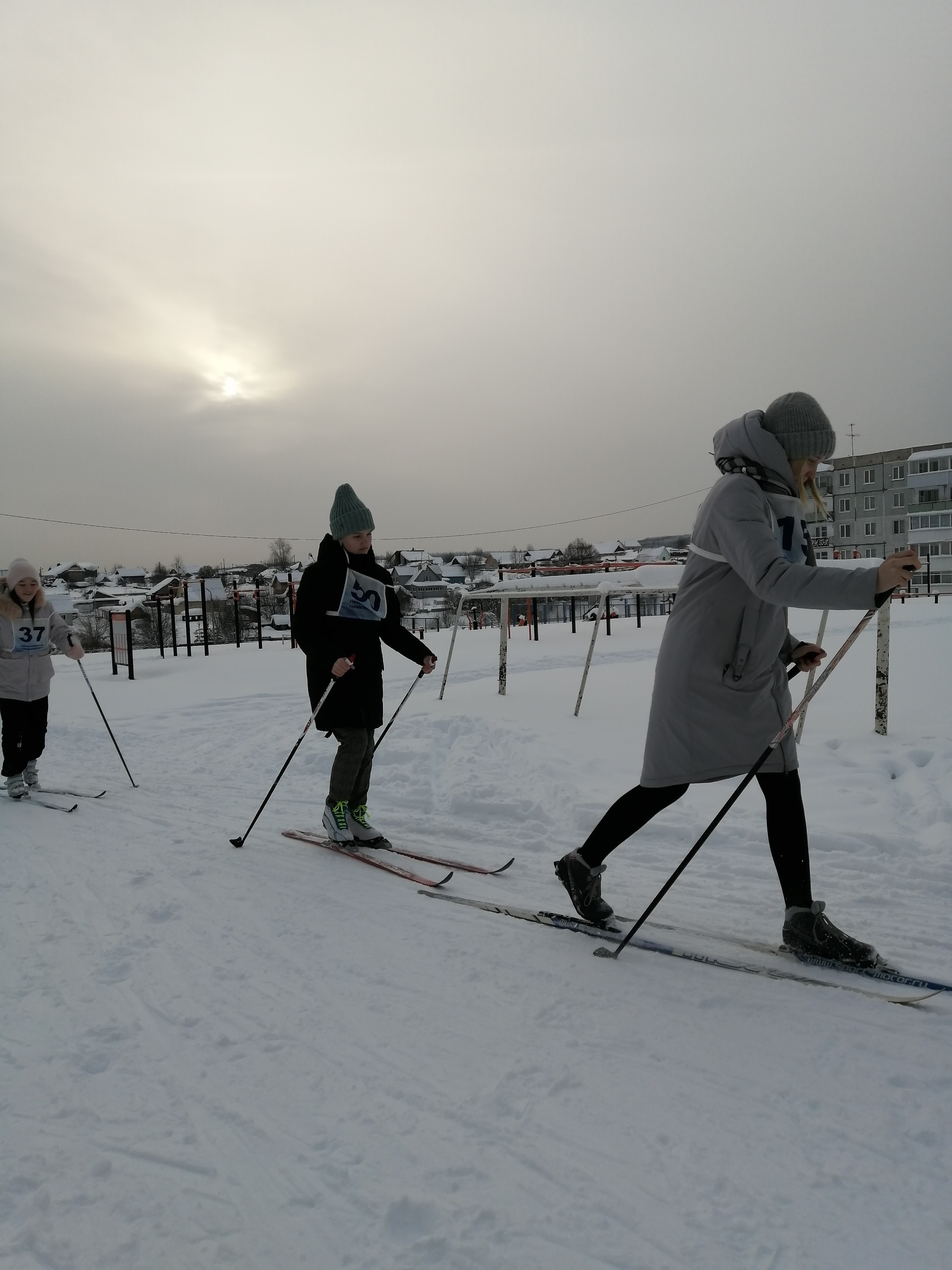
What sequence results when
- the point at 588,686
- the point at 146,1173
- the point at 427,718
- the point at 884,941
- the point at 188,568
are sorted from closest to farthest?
the point at 146,1173, the point at 884,941, the point at 427,718, the point at 588,686, the point at 188,568

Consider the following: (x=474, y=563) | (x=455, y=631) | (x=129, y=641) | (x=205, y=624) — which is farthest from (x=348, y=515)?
(x=474, y=563)

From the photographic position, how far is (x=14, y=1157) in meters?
1.80

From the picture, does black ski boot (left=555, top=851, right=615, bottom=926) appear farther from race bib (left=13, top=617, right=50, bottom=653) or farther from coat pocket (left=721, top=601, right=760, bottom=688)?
race bib (left=13, top=617, right=50, bottom=653)

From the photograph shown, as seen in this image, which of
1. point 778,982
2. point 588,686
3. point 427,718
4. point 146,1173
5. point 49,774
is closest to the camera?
point 146,1173

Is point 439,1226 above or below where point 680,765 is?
below

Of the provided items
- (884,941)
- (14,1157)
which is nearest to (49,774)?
(14,1157)

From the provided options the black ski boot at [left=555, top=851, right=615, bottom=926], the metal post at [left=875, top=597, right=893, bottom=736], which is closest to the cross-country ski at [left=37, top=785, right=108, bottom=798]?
the black ski boot at [left=555, top=851, right=615, bottom=926]

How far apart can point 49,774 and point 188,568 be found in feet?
353

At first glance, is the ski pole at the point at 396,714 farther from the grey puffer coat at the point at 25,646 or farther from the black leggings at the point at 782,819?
the grey puffer coat at the point at 25,646

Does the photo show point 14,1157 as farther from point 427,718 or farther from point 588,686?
point 588,686

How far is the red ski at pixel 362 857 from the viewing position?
3676mm

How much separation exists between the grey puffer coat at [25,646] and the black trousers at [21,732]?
0.06 m

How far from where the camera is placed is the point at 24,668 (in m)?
6.04

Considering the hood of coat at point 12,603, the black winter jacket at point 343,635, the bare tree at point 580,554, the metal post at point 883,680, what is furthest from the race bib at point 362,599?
the bare tree at point 580,554
